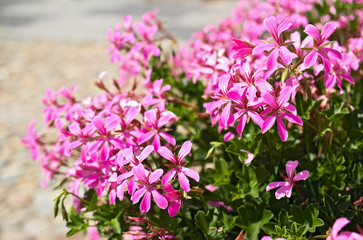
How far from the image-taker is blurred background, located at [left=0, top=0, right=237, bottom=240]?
10.4ft

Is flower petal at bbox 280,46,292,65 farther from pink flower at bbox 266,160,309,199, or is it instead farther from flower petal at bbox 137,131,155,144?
flower petal at bbox 137,131,155,144

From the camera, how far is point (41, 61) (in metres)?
6.14

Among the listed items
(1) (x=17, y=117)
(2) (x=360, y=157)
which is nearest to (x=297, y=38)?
(2) (x=360, y=157)

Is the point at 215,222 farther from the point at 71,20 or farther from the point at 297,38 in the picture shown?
the point at 71,20

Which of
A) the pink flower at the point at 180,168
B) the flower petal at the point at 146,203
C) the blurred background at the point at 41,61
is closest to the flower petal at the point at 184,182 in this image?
the pink flower at the point at 180,168

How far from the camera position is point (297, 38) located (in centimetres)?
151

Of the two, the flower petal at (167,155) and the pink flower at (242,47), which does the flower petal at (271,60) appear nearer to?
the pink flower at (242,47)

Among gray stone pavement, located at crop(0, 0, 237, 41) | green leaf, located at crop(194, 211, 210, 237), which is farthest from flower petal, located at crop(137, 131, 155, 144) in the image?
gray stone pavement, located at crop(0, 0, 237, 41)

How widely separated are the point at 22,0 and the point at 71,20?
297 centimetres

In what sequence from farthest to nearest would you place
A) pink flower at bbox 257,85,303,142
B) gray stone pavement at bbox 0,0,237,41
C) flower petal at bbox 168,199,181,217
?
gray stone pavement at bbox 0,0,237,41 < flower petal at bbox 168,199,181,217 < pink flower at bbox 257,85,303,142

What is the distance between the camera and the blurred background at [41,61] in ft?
10.4

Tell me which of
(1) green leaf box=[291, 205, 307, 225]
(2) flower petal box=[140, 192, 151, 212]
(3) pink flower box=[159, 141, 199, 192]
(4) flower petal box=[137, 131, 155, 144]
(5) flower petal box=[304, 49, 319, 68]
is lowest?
(1) green leaf box=[291, 205, 307, 225]

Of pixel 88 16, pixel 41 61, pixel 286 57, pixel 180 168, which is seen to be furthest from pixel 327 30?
pixel 88 16

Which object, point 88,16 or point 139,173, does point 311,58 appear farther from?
point 88,16
